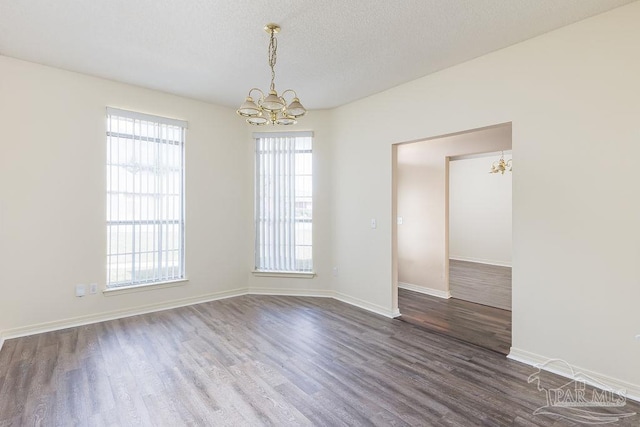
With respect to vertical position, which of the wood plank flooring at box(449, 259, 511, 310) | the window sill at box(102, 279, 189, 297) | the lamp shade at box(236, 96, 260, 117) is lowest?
the wood plank flooring at box(449, 259, 511, 310)

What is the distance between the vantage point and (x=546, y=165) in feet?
9.20

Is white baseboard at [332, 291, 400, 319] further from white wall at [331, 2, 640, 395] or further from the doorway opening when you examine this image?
white wall at [331, 2, 640, 395]

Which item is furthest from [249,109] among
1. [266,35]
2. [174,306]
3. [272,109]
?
[174,306]

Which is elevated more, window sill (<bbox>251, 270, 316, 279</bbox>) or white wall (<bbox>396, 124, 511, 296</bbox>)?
white wall (<bbox>396, 124, 511, 296</bbox>)

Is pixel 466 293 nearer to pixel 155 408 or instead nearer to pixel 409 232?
pixel 409 232

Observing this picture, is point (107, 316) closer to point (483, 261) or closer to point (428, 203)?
point (428, 203)

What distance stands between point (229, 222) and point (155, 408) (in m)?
3.09

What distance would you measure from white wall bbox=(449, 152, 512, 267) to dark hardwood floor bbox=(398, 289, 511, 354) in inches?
158

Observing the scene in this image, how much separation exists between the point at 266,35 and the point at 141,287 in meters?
3.54

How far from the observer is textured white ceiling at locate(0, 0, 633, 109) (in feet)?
8.01

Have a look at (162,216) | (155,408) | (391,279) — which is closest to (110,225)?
(162,216)

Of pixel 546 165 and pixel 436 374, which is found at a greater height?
pixel 546 165

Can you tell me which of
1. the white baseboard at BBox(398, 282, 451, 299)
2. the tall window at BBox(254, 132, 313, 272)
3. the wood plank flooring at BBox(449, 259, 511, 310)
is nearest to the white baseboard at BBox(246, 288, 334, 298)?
the tall window at BBox(254, 132, 313, 272)

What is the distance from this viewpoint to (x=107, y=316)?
3.96 metres
